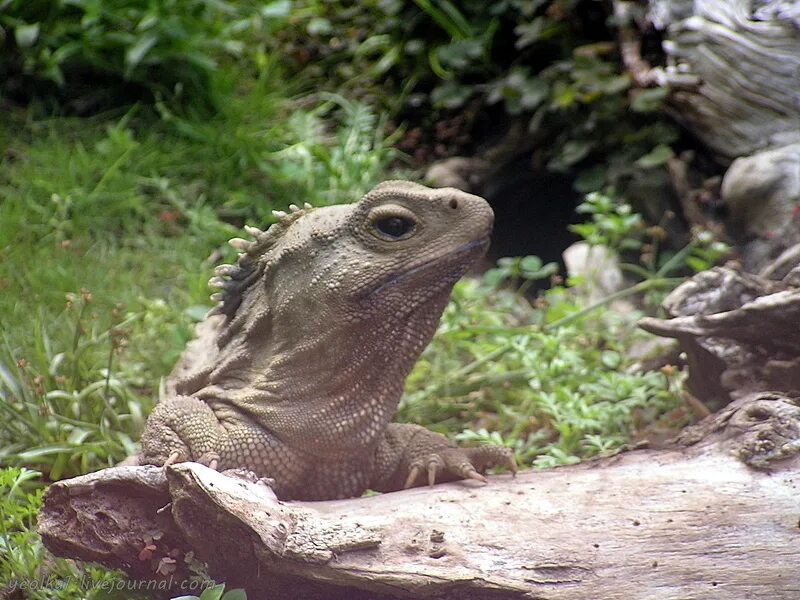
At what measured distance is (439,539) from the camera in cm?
261

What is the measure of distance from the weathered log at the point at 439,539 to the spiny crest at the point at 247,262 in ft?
2.61

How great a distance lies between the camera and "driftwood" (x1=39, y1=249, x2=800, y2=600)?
2.47 meters

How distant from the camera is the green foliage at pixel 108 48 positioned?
6.58 metres

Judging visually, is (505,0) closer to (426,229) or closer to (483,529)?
(426,229)

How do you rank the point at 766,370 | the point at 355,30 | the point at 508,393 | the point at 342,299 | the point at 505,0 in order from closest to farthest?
the point at 342,299, the point at 766,370, the point at 508,393, the point at 505,0, the point at 355,30

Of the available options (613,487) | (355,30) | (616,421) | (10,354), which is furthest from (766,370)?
(355,30)

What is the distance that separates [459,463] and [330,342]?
2.22ft

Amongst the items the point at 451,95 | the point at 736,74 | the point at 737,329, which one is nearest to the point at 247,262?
the point at 737,329

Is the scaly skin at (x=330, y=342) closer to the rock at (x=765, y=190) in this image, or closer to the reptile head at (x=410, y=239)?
the reptile head at (x=410, y=239)

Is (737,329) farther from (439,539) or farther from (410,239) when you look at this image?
(439,539)

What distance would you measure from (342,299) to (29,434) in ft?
5.17

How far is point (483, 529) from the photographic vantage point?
2.73 metres

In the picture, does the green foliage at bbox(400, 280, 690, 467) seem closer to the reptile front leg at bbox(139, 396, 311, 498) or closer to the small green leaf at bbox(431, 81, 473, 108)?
the reptile front leg at bbox(139, 396, 311, 498)

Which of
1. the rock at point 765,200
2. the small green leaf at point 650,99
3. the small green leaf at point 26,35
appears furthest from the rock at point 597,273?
the small green leaf at point 26,35
